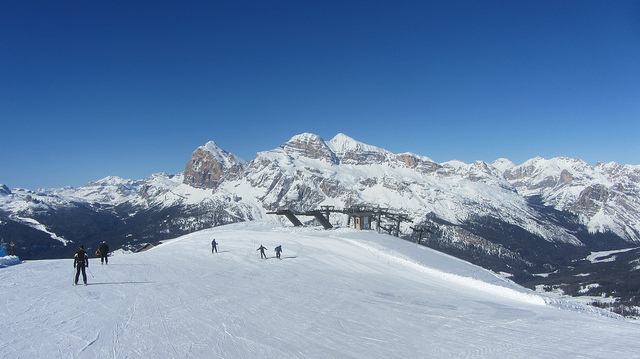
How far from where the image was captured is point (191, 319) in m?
11.8

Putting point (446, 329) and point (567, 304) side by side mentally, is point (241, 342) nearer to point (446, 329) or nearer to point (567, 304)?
point (446, 329)

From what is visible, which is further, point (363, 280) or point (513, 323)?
point (363, 280)

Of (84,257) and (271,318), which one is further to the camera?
(84,257)

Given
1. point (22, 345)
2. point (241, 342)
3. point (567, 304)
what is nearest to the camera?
point (22, 345)

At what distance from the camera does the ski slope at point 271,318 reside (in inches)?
382

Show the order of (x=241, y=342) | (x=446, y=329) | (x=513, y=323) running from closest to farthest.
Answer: (x=241, y=342) → (x=446, y=329) → (x=513, y=323)

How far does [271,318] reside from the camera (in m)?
12.7

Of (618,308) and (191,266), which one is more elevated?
(191,266)

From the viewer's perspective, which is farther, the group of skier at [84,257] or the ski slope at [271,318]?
the group of skier at [84,257]

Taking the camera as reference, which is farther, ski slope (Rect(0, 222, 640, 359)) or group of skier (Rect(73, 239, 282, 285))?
group of skier (Rect(73, 239, 282, 285))

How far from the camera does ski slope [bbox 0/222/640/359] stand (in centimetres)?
970

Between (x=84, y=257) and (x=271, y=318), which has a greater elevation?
(x=84, y=257)

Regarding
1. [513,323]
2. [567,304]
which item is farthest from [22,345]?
[567,304]

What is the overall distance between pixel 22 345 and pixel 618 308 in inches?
6022
